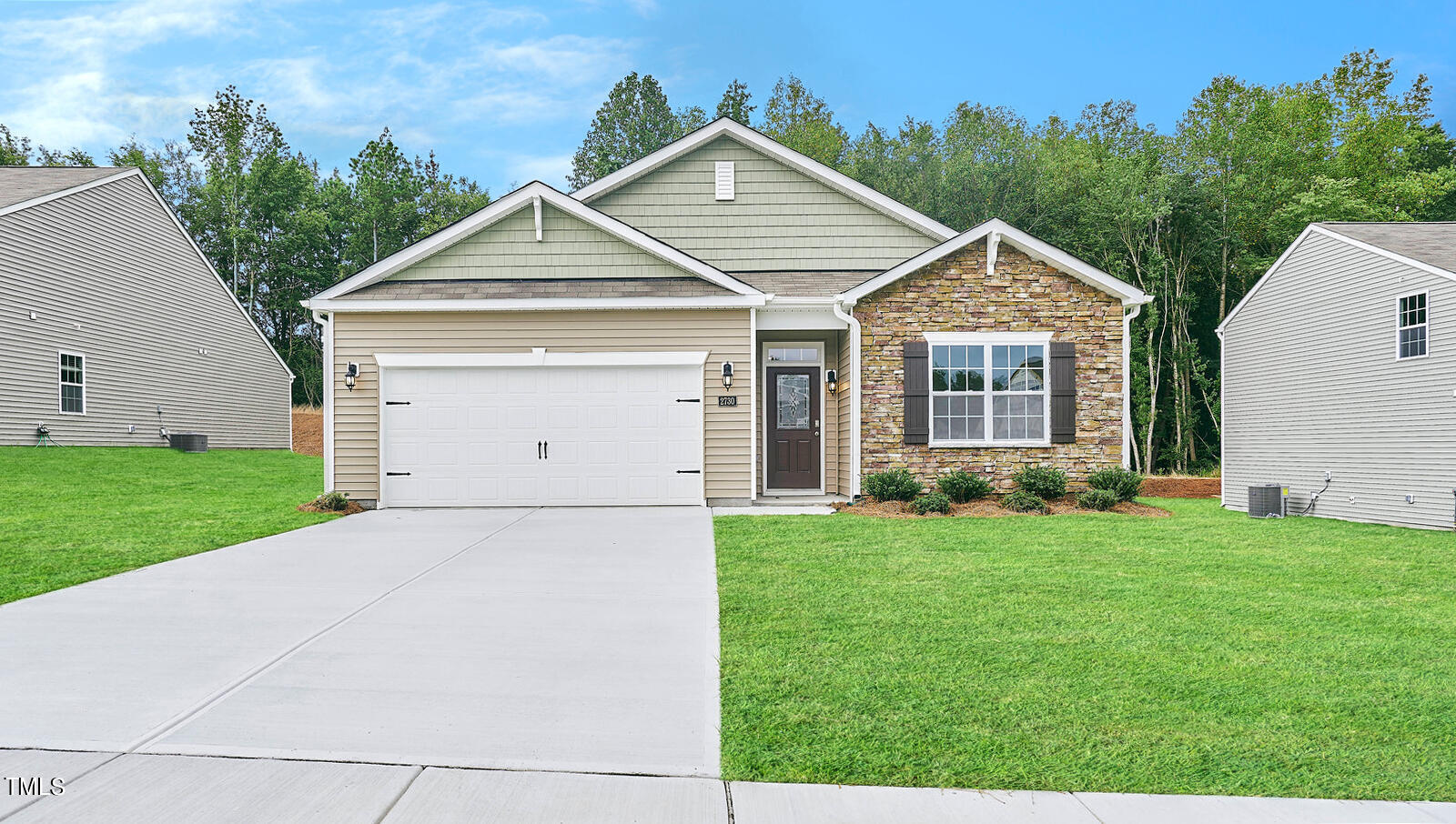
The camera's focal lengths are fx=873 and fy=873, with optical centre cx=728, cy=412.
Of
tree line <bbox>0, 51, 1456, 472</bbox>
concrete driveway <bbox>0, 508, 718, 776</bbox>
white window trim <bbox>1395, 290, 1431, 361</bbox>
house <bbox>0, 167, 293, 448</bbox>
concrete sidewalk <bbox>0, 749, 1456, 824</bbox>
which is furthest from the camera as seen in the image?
tree line <bbox>0, 51, 1456, 472</bbox>

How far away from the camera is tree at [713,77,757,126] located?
34.5m

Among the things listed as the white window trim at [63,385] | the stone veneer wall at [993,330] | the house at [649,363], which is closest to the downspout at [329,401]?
the house at [649,363]

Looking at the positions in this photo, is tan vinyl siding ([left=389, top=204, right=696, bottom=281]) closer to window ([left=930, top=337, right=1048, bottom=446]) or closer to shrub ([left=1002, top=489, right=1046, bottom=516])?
window ([left=930, top=337, right=1048, bottom=446])

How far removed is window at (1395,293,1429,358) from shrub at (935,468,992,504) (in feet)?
18.6

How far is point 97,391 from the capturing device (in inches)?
739

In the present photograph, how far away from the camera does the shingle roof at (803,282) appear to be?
13141 millimetres

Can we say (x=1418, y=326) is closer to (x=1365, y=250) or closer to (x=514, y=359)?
(x=1365, y=250)

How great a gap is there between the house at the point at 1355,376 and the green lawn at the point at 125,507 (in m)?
14.0

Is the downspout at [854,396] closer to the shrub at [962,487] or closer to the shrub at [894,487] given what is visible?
the shrub at [894,487]

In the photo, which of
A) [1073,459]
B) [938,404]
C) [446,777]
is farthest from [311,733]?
[1073,459]

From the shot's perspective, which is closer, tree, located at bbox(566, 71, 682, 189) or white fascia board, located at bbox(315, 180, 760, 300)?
white fascia board, located at bbox(315, 180, 760, 300)

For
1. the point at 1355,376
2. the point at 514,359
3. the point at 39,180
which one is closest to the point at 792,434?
the point at 514,359

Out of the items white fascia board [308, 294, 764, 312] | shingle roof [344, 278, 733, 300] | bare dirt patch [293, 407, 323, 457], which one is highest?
shingle roof [344, 278, 733, 300]

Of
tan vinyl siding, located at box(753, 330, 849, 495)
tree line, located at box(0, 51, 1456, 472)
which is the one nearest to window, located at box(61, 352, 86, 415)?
tan vinyl siding, located at box(753, 330, 849, 495)
